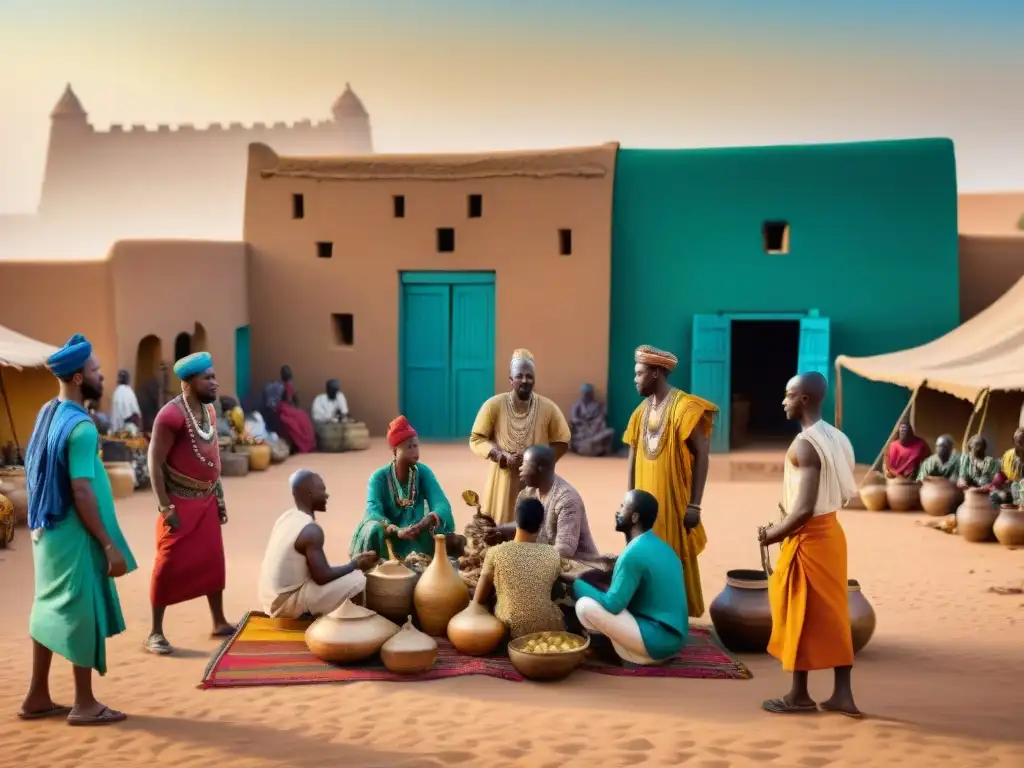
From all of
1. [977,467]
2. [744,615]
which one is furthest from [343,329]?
[744,615]

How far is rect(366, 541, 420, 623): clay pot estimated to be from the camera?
6086 millimetres

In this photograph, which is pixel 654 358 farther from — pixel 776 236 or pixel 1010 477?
pixel 776 236

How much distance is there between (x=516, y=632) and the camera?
5758 millimetres

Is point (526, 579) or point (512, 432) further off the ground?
point (512, 432)

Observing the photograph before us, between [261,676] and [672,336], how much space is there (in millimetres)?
11713

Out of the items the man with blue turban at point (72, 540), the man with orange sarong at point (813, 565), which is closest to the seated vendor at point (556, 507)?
the man with orange sarong at point (813, 565)

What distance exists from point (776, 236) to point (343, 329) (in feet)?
A: 23.3

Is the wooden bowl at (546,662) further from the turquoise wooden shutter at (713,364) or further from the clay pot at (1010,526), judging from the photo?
the turquoise wooden shutter at (713,364)

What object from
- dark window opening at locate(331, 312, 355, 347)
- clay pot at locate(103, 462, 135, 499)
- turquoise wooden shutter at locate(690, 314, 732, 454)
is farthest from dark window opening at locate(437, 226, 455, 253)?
clay pot at locate(103, 462, 135, 499)

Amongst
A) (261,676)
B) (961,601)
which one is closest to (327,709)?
(261,676)

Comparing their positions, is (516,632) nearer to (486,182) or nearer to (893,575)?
(893,575)

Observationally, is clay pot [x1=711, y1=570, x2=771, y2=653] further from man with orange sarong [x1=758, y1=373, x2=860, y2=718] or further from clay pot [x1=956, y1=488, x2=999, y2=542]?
clay pot [x1=956, y1=488, x2=999, y2=542]

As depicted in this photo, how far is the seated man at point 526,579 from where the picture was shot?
5719 mm

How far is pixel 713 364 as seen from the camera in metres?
15.8
